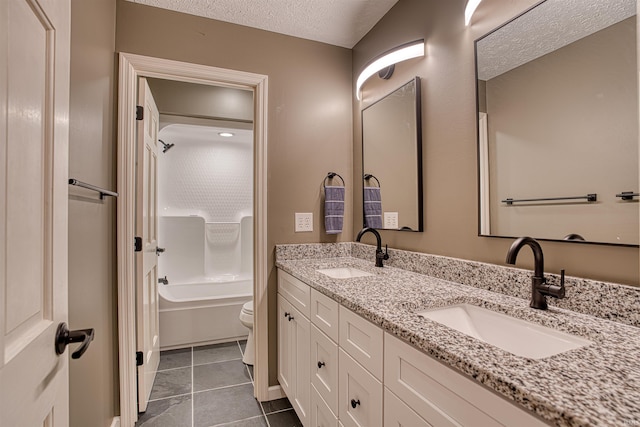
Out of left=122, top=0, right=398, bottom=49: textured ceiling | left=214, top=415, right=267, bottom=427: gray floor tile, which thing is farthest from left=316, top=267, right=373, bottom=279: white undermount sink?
left=122, top=0, right=398, bottom=49: textured ceiling

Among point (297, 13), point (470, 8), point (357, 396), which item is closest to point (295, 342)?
point (357, 396)

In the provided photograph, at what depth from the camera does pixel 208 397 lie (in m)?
2.06

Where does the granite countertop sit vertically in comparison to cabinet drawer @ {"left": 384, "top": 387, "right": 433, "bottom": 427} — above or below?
above

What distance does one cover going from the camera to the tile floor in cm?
183

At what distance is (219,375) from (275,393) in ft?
1.84

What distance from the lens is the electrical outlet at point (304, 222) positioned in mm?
2135

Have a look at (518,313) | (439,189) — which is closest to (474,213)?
(439,189)

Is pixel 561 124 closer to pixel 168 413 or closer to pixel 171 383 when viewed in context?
pixel 168 413

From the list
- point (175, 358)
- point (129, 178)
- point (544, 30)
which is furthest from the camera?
point (175, 358)

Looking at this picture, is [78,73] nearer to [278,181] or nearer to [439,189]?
[278,181]

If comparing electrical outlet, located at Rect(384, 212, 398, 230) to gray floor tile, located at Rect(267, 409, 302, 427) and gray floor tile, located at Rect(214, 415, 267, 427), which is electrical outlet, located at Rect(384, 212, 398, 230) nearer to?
gray floor tile, located at Rect(267, 409, 302, 427)

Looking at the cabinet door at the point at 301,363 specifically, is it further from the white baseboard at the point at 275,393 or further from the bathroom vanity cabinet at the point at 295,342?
the white baseboard at the point at 275,393

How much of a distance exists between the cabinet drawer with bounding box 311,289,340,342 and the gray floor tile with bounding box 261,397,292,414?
0.87 metres

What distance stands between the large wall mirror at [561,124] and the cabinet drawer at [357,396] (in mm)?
742
